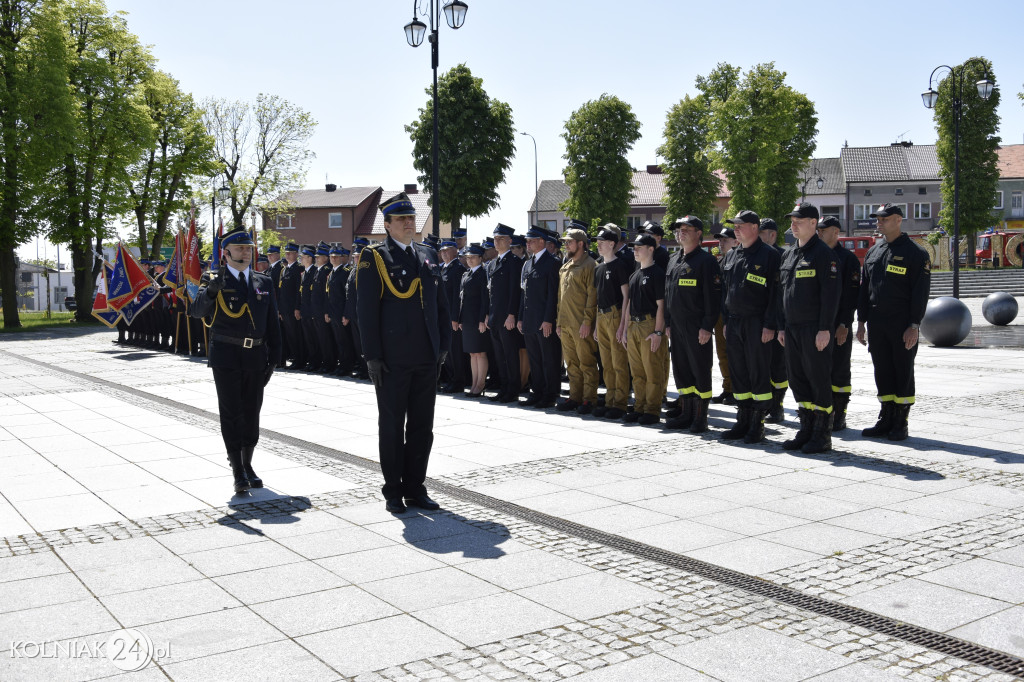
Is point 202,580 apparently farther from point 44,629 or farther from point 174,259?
point 174,259

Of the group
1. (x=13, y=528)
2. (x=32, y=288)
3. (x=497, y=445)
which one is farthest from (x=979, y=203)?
(x=32, y=288)

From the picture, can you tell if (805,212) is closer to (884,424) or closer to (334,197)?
(884,424)

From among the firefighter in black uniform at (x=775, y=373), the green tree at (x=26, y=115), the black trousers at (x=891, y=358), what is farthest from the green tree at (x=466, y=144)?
the black trousers at (x=891, y=358)

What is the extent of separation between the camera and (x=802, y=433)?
8562 mm

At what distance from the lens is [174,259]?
71.2 feet

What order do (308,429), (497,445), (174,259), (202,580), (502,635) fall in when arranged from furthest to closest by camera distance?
(174,259)
(308,429)
(497,445)
(202,580)
(502,635)

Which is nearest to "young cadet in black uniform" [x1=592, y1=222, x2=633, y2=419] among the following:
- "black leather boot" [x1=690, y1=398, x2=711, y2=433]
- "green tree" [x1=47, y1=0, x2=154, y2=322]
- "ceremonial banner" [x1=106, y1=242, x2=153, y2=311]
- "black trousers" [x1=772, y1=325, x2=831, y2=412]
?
"black leather boot" [x1=690, y1=398, x2=711, y2=433]

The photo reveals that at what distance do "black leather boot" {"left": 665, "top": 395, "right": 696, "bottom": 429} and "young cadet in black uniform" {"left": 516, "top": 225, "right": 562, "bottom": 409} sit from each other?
7.17ft

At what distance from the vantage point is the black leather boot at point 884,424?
29.5 ft

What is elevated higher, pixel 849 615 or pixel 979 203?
pixel 979 203

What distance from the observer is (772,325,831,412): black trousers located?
8398 millimetres

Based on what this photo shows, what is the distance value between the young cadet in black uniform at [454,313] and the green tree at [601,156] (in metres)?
52.0

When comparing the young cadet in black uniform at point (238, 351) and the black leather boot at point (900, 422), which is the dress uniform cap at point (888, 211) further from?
the young cadet in black uniform at point (238, 351)

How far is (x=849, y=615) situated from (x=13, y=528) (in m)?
5.23
